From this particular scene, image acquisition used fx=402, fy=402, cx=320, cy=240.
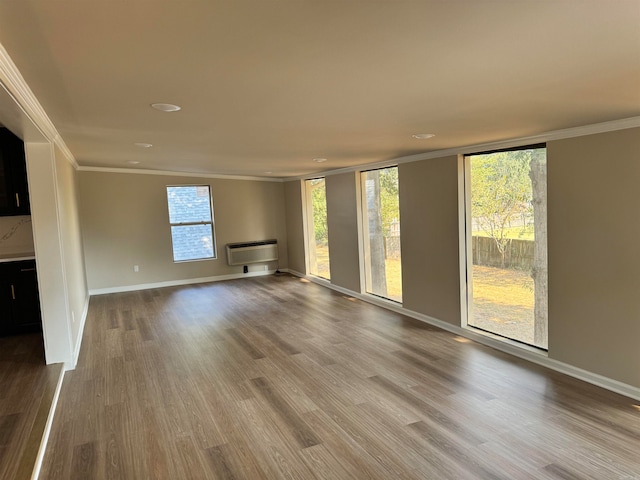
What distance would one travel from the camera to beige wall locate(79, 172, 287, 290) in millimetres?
7332

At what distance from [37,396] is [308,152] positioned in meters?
3.45

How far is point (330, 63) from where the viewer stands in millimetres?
1781

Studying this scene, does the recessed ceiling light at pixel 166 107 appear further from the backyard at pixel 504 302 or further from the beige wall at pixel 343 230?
the beige wall at pixel 343 230

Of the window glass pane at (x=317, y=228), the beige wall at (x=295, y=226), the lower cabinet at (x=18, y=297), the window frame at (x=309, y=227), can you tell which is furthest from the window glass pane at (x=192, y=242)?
the lower cabinet at (x=18, y=297)

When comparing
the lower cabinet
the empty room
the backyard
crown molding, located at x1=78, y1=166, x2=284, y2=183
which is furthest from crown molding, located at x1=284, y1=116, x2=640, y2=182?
the lower cabinet

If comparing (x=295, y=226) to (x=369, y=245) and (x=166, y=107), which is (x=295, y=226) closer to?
(x=369, y=245)

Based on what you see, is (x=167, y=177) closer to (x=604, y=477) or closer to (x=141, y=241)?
(x=141, y=241)

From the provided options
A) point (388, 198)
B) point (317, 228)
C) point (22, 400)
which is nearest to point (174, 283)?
point (317, 228)

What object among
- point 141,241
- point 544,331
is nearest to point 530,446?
point 544,331

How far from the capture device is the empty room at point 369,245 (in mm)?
1533

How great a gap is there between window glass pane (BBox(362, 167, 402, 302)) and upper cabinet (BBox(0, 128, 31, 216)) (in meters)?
4.40

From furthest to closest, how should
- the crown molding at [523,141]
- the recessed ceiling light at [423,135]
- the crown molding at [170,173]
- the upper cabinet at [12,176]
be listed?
the crown molding at [170,173], the upper cabinet at [12,176], the recessed ceiling light at [423,135], the crown molding at [523,141]

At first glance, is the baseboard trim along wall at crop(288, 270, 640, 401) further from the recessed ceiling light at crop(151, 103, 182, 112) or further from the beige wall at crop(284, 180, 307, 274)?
the recessed ceiling light at crop(151, 103, 182, 112)

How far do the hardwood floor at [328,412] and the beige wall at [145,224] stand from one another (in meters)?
2.91
